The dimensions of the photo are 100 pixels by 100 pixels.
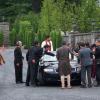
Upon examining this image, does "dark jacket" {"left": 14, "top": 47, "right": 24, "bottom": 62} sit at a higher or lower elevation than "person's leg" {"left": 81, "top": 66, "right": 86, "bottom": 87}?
higher

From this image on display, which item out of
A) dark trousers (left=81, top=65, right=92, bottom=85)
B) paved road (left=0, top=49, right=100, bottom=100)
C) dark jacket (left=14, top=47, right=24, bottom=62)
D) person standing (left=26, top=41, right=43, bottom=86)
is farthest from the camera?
dark jacket (left=14, top=47, right=24, bottom=62)

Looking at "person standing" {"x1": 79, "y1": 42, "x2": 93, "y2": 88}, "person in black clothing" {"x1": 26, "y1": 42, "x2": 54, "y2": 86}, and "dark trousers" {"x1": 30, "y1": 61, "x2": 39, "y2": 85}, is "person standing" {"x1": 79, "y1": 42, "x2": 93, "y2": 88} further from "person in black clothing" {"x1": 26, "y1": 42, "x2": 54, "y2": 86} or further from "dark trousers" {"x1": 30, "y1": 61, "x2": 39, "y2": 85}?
"dark trousers" {"x1": 30, "y1": 61, "x2": 39, "y2": 85}

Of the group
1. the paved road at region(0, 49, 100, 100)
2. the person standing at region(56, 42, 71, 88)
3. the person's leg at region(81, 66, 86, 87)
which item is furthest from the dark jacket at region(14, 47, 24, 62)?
the person's leg at region(81, 66, 86, 87)

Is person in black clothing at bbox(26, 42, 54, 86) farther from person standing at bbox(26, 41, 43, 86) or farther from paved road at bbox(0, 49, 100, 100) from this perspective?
paved road at bbox(0, 49, 100, 100)

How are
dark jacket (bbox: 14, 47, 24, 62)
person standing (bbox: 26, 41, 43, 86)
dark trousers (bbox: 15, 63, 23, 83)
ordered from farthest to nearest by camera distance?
dark trousers (bbox: 15, 63, 23, 83) → dark jacket (bbox: 14, 47, 24, 62) → person standing (bbox: 26, 41, 43, 86)

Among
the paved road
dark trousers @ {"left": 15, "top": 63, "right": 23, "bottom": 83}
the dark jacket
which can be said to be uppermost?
the dark jacket

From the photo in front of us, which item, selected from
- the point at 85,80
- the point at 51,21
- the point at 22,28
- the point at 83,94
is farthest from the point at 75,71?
the point at 22,28

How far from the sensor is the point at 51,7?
141 feet

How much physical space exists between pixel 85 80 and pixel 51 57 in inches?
75.9

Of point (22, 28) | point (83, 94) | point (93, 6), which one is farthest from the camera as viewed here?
point (22, 28)

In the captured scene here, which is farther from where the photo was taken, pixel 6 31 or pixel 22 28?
pixel 6 31

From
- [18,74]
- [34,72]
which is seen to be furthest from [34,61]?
[18,74]

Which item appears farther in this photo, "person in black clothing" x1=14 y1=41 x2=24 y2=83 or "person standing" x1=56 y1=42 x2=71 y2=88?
"person in black clothing" x1=14 y1=41 x2=24 y2=83

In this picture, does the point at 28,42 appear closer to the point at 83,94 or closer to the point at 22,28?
the point at 22,28
